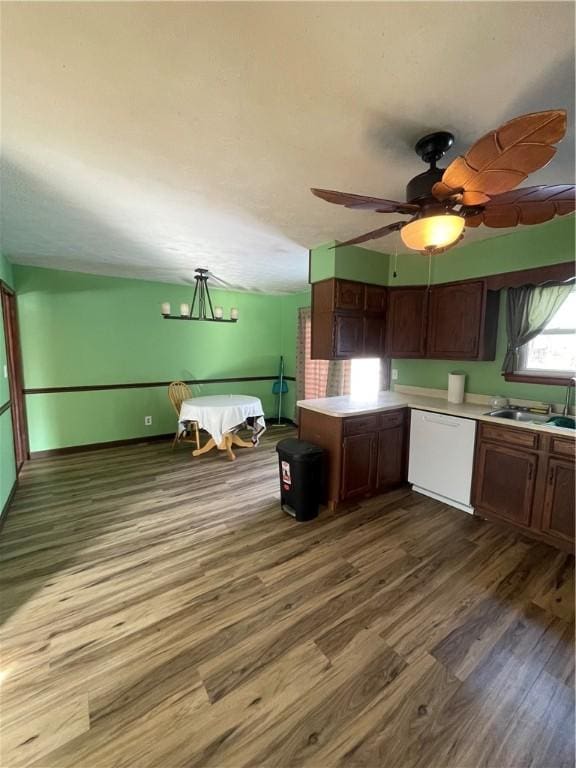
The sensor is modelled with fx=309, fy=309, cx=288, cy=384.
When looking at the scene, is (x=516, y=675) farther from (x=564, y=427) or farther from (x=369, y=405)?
(x=369, y=405)

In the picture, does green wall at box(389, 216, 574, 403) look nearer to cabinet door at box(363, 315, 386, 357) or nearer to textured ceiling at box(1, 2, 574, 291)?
cabinet door at box(363, 315, 386, 357)

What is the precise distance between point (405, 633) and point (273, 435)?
367cm

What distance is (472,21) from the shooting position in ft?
3.21

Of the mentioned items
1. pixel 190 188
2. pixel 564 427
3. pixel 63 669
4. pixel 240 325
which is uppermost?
pixel 190 188

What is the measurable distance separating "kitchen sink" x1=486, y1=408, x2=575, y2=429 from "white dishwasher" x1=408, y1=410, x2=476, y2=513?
1.00 feet

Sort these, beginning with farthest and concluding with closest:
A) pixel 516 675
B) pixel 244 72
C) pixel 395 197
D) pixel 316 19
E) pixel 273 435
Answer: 1. pixel 273 435
2. pixel 395 197
3. pixel 516 675
4. pixel 244 72
5. pixel 316 19

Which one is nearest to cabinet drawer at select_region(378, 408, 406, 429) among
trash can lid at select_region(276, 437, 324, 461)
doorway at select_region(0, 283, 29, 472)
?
trash can lid at select_region(276, 437, 324, 461)

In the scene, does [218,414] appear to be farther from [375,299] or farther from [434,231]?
[434,231]

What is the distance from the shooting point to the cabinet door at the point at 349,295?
3.07m

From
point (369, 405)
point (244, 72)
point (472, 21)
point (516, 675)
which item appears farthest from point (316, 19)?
point (516, 675)

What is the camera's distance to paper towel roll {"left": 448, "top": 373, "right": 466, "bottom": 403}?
10.4 feet

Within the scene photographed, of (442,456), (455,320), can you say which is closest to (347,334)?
(455,320)

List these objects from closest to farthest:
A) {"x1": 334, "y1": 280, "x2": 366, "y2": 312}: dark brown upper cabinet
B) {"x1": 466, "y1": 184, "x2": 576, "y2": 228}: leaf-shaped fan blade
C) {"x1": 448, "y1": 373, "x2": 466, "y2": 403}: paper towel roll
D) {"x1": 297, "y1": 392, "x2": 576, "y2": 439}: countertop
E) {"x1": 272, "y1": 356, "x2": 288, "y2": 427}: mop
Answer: {"x1": 466, "y1": 184, "x2": 576, "y2": 228}: leaf-shaped fan blade → {"x1": 297, "y1": 392, "x2": 576, "y2": 439}: countertop → {"x1": 334, "y1": 280, "x2": 366, "y2": 312}: dark brown upper cabinet → {"x1": 448, "y1": 373, "x2": 466, "y2": 403}: paper towel roll → {"x1": 272, "y1": 356, "x2": 288, "y2": 427}: mop

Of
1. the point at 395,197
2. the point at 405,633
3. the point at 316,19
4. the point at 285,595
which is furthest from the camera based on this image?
the point at 395,197
